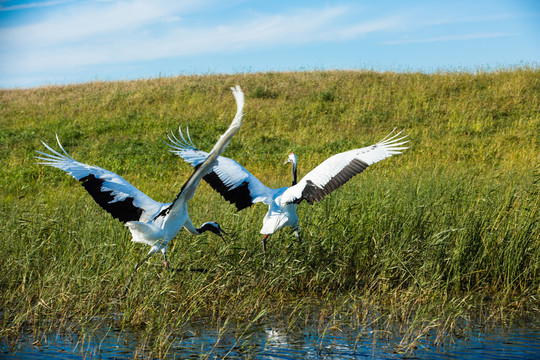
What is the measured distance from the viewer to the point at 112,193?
4988 mm

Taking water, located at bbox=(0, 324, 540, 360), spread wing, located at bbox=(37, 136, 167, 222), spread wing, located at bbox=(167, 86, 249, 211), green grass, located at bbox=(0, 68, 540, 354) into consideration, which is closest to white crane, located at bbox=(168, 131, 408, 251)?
green grass, located at bbox=(0, 68, 540, 354)

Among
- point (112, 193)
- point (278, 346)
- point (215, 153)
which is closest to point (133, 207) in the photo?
point (112, 193)

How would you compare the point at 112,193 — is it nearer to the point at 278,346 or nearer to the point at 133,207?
the point at 133,207

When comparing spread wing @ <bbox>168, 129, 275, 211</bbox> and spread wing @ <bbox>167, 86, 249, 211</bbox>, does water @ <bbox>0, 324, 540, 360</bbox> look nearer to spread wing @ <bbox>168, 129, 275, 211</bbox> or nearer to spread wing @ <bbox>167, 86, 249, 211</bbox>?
spread wing @ <bbox>167, 86, 249, 211</bbox>

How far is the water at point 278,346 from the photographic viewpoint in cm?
370

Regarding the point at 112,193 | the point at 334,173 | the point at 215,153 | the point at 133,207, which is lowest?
the point at 133,207

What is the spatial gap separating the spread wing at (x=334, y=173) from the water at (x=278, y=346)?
1689mm

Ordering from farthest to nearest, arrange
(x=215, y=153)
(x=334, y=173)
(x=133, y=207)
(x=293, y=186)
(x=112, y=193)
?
(x=293, y=186) < (x=334, y=173) < (x=133, y=207) < (x=112, y=193) < (x=215, y=153)

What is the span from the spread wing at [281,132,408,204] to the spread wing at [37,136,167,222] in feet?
4.84

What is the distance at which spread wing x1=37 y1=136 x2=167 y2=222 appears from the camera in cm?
496

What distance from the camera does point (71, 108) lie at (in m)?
19.9

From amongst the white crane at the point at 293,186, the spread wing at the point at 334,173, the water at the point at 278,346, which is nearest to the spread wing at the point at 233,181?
the white crane at the point at 293,186

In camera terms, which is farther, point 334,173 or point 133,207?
point 334,173

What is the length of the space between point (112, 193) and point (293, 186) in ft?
6.32
